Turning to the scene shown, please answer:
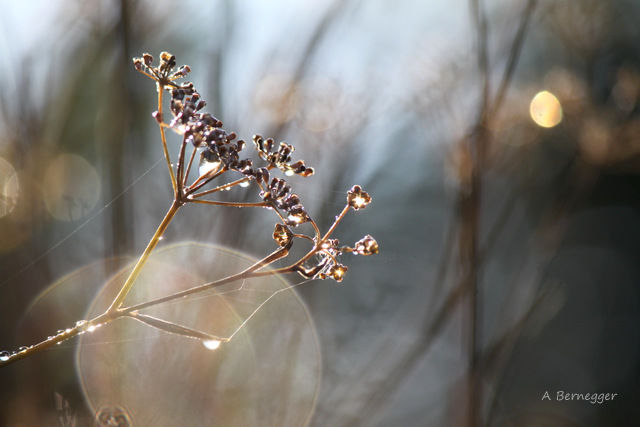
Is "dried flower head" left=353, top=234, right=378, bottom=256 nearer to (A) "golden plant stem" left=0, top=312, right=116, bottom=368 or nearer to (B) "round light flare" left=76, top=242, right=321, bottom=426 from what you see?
(A) "golden plant stem" left=0, top=312, right=116, bottom=368

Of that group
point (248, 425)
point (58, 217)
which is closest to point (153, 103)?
point (58, 217)

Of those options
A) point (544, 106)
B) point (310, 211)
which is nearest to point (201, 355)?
point (310, 211)

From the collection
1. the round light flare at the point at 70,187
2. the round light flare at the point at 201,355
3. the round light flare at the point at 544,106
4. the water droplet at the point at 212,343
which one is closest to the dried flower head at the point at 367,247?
the water droplet at the point at 212,343

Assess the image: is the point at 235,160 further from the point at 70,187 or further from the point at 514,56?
the point at 70,187

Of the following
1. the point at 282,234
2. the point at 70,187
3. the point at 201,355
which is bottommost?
the point at 201,355

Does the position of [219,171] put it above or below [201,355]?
above

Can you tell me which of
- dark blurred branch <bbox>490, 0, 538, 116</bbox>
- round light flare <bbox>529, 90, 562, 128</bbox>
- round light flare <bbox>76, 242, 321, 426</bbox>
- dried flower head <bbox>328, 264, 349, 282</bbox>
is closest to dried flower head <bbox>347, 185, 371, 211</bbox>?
dried flower head <bbox>328, 264, 349, 282</bbox>

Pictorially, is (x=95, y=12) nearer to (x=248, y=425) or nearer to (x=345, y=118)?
(x=345, y=118)
